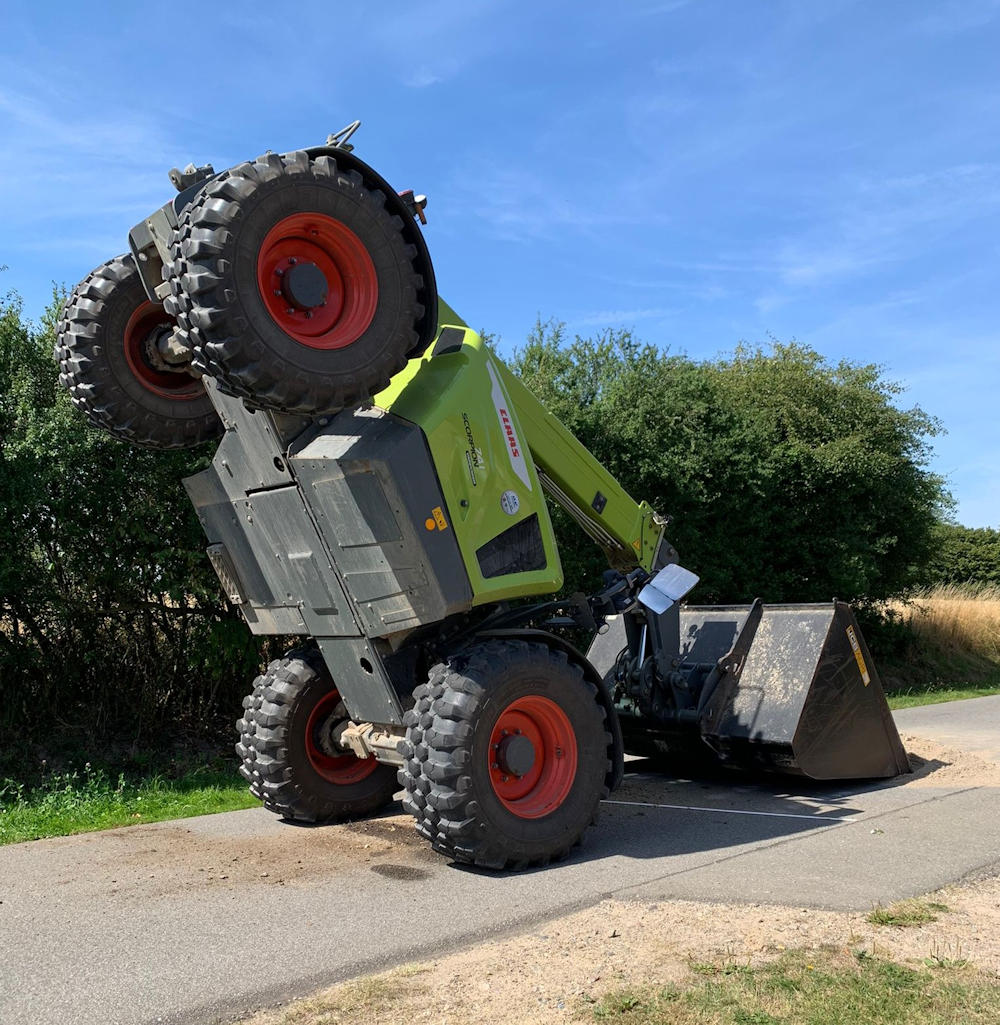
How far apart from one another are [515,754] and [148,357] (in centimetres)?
319

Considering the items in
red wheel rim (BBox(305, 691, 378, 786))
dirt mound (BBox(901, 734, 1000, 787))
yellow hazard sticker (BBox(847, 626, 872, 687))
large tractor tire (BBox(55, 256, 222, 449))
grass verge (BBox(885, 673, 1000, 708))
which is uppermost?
large tractor tire (BBox(55, 256, 222, 449))

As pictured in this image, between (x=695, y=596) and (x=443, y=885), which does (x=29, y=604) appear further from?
(x=695, y=596)

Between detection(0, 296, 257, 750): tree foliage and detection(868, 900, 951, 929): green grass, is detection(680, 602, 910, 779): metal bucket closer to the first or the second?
detection(868, 900, 951, 929): green grass

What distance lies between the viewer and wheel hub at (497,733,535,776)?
570 centimetres

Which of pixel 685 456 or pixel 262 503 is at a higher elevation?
pixel 685 456

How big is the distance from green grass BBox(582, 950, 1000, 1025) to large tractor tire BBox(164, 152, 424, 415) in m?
3.05

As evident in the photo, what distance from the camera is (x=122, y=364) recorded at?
594 cm

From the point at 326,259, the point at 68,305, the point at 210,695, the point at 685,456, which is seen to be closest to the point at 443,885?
the point at 326,259

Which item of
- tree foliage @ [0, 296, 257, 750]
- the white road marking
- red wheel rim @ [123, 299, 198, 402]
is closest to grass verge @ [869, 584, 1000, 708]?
the white road marking

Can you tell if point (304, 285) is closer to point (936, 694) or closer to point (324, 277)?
point (324, 277)

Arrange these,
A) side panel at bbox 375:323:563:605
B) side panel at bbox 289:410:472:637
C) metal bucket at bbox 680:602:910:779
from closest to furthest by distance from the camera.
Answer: side panel at bbox 289:410:472:637 < side panel at bbox 375:323:563:605 < metal bucket at bbox 680:602:910:779

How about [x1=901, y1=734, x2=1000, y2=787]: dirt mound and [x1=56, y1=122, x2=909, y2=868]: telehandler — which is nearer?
[x1=56, y1=122, x2=909, y2=868]: telehandler

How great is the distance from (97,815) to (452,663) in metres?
3.52

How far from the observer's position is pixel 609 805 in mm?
7254
